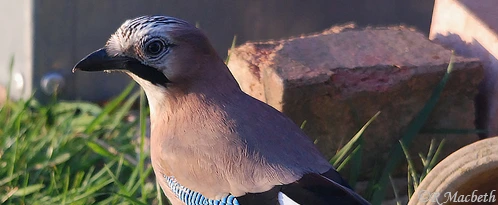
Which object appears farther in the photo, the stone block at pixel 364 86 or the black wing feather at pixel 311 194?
the stone block at pixel 364 86

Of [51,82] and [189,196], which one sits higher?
[189,196]

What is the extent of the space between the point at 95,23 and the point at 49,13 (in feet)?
0.69

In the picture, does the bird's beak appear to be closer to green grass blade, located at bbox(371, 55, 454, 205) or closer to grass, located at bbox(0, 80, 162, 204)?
grass, located at bbox(0, 80, 162, 204)

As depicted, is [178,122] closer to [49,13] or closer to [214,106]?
[214,106]

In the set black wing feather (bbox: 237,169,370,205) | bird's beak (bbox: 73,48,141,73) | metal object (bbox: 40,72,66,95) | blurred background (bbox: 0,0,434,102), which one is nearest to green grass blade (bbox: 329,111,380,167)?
black wing feather (bbox: 237,169,370,205)

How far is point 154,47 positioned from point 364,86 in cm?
75

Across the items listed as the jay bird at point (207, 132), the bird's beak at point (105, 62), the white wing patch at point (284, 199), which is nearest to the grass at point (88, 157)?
the jay bird at point (207, 132)

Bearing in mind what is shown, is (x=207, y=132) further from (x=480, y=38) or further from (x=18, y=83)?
(x=18, y=83)

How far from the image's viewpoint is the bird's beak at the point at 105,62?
2076mm

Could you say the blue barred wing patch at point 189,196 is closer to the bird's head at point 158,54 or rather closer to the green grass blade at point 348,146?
the bird's head at point 158,54

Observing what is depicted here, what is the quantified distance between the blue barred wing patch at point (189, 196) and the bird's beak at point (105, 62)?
32 cm

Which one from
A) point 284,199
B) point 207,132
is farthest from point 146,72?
point 284,199

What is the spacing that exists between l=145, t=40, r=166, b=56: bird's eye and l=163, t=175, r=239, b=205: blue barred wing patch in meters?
0.34

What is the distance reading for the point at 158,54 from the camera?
6.76 ft
